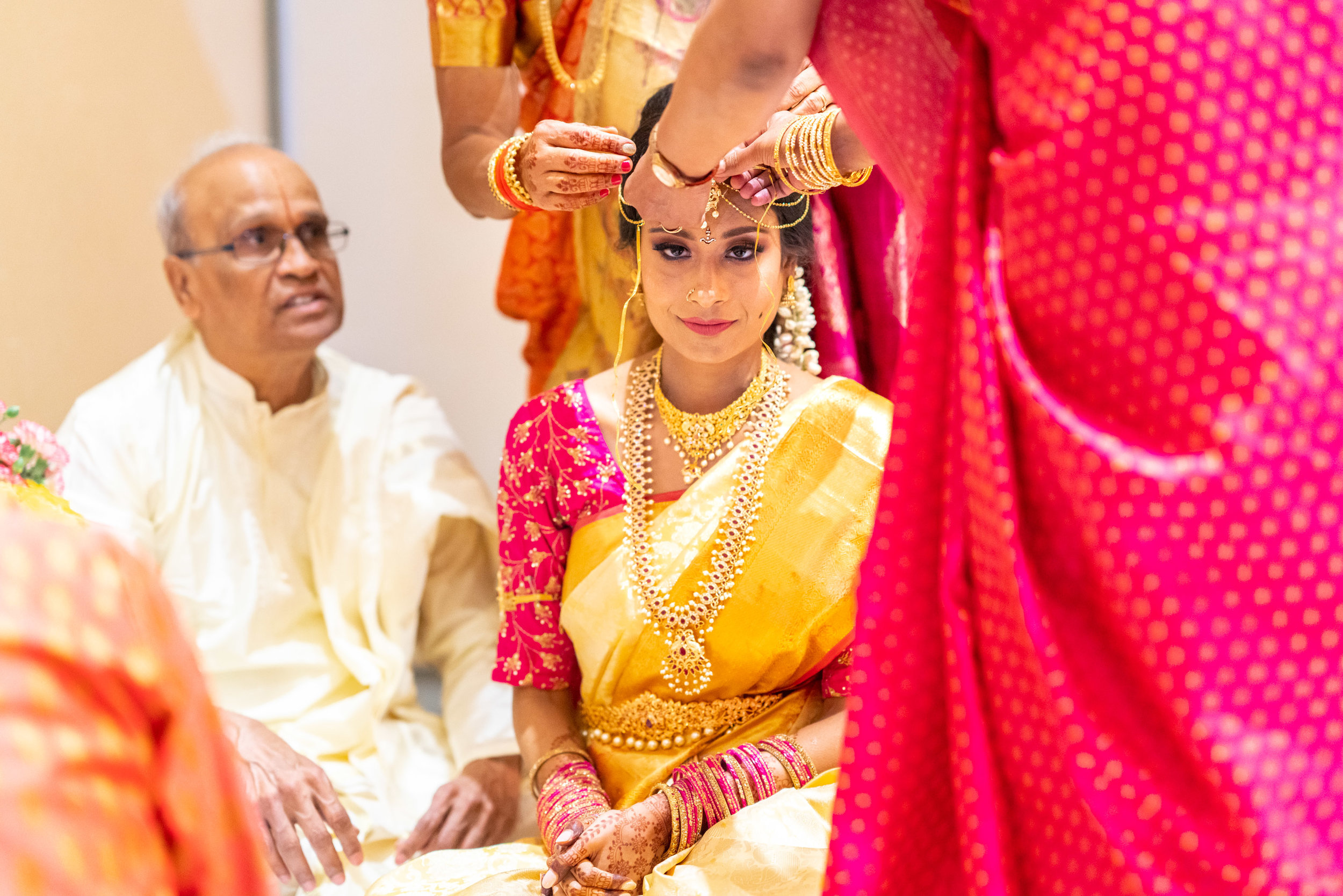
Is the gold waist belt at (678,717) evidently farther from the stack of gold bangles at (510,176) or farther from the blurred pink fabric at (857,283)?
the stack of gold bangles at (510,176)

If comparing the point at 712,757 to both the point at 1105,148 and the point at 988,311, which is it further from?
the point at 1105,148

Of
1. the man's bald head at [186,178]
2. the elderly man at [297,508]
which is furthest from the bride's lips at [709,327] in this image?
the man's bald head at [186,178]

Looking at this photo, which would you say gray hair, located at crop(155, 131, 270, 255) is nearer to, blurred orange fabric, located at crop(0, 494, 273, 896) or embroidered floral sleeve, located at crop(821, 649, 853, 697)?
embroidered floral sleeve, located at crop(821, 649, 853, 697)

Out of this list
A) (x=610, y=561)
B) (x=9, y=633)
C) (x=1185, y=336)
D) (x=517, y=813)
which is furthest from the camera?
(x=517, y=813)

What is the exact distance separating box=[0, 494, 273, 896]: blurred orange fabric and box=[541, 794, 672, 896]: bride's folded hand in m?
0.75

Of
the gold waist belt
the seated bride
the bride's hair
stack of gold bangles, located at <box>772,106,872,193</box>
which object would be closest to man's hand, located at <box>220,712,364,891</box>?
the seated bride

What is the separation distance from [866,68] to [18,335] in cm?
191

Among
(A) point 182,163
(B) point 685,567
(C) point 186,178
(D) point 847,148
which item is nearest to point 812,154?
(D) point 847,148

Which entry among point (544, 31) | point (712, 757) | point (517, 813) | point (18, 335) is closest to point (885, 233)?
point (544, 31)

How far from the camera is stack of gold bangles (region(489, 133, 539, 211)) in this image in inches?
64.4

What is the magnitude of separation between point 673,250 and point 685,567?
16.8 inches

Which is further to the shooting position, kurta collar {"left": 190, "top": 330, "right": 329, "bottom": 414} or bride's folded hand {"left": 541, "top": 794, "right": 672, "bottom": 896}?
kurta collar {"left": 190, "top": 330, "right": 329, "bottom": 414}

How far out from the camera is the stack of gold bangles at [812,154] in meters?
1.35

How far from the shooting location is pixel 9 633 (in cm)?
68
